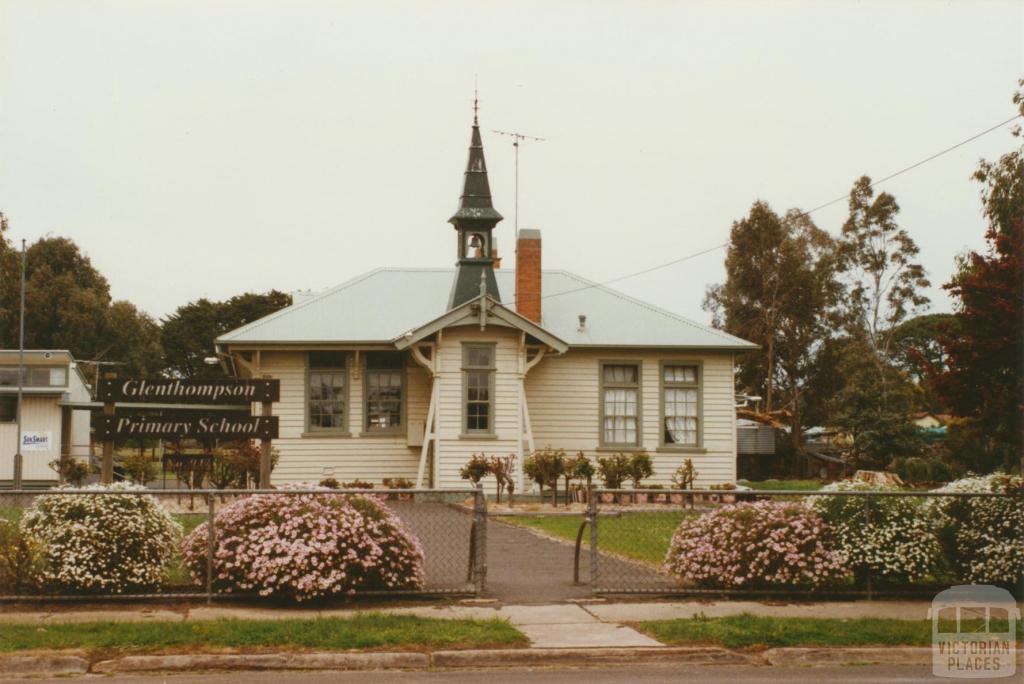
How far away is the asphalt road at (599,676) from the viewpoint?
9055mm

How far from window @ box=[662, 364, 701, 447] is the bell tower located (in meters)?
5.33

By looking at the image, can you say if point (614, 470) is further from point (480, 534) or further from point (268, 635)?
point (268, 635)

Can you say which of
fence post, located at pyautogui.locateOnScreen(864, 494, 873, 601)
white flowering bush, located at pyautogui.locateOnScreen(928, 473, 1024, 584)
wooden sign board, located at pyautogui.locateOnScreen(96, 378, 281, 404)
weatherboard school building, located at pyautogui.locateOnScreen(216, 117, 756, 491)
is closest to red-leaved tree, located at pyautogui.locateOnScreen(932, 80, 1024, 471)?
white flowering bush, located at pyautogui.locateOnScreen(928, 473, 1024, 584)

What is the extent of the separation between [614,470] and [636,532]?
8808 millimetres

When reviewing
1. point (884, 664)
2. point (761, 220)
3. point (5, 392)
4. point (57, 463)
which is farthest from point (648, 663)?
point (761, 220)

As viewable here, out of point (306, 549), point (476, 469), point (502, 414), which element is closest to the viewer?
point (306, 549)

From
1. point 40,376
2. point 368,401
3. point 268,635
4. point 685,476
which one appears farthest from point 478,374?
point 268,635

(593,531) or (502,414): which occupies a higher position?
(502,414)

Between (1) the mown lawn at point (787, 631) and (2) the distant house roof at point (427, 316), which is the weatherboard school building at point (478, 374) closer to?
(2) the distant house roof at point (427, 316)

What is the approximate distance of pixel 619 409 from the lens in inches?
1164

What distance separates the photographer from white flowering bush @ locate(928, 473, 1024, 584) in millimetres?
12492

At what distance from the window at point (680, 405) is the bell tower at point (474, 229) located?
5.33 metres

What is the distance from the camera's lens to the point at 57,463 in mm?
29719

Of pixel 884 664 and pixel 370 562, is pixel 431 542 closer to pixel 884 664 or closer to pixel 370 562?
pixel 370 562
